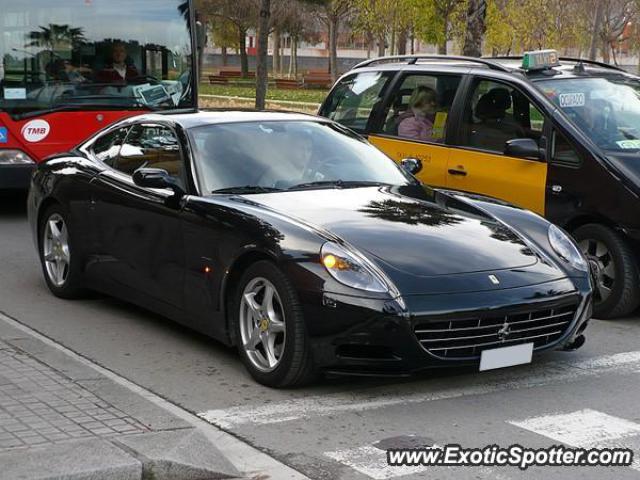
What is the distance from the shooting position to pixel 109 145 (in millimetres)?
8281

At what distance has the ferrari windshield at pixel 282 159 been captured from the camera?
701 cm

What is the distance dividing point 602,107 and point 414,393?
3.75m

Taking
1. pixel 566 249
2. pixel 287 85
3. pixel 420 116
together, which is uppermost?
pixel 420 116

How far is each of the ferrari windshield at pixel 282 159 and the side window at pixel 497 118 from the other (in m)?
Answer: 1.71

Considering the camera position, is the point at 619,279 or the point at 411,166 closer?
the point at 619,279

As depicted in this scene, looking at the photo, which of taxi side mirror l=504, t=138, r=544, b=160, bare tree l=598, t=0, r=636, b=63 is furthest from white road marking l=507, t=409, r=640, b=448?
bare tree l=598, t=0, r=636, b=63

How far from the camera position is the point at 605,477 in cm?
478

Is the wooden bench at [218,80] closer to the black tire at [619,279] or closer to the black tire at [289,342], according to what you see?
the black tire at [619,279]

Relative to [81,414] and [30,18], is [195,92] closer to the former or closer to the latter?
[30,18]

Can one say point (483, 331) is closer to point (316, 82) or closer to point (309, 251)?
point (309, 251)

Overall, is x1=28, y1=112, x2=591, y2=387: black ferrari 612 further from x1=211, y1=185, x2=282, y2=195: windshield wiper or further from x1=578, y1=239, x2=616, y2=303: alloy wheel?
x1=578, y1=239, x2=616, y2=303: alloy wheel

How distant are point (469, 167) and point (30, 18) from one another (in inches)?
245

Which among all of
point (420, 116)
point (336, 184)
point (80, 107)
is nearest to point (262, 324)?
point (336, 184)

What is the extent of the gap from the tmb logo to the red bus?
0.01m
